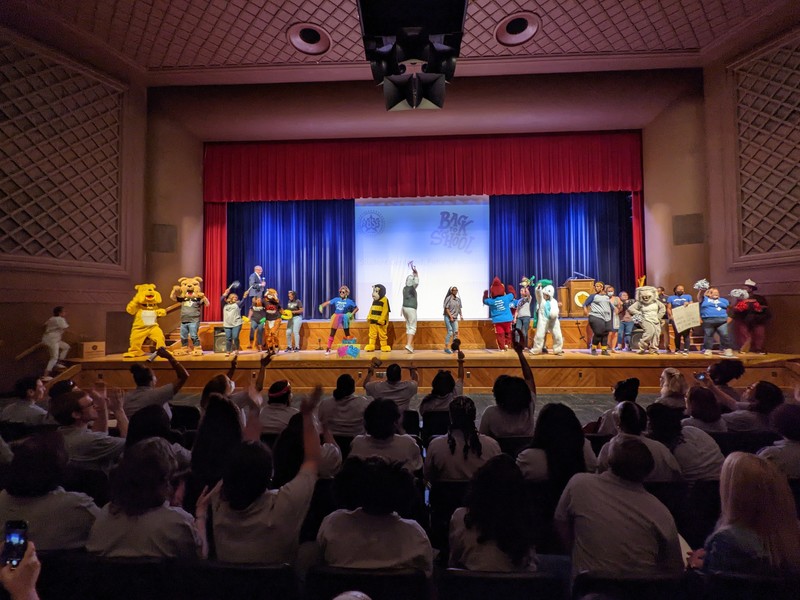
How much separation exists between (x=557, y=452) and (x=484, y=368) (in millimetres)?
5455

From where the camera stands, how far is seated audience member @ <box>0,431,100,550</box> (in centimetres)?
160

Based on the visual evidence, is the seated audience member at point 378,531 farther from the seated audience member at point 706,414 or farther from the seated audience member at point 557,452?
the seated audience member at point 706,414

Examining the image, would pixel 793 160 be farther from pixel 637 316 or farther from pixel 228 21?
pixel 228 21

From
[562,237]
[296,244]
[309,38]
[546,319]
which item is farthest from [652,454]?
[296,244]

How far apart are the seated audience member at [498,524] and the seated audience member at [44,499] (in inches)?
51.8

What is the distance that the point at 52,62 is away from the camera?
7.82 meters

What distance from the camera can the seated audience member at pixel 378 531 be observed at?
1.49 meters

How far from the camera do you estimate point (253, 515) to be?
1578 mm

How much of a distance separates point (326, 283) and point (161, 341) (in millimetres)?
4793

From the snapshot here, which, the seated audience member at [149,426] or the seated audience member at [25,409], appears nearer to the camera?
the seated audience member at [149,426]

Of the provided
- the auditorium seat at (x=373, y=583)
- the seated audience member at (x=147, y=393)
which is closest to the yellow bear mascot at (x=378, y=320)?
the seated audience member at (x=147, y=393)

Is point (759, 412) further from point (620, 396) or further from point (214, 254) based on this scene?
point (214, 254)

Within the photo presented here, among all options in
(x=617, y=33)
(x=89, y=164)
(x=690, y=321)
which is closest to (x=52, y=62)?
(x=89, y=164)

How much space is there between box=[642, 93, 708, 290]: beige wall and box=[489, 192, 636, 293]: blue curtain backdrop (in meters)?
1.71
